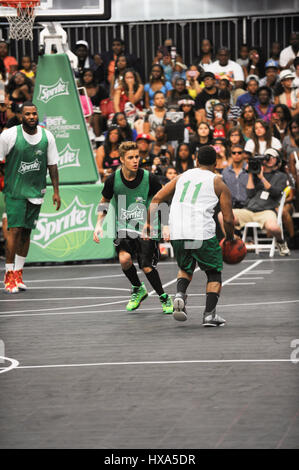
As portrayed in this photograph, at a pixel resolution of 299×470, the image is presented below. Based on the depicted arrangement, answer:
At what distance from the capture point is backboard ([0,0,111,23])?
14484 mm

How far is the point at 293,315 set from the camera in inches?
373

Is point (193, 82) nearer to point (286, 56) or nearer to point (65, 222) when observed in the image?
point (286, 56)

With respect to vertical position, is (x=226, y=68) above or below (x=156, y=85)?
above

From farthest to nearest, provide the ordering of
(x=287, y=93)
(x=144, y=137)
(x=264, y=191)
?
(x=287, y=93) < (x=144, y=137) < (x=264, y=191)

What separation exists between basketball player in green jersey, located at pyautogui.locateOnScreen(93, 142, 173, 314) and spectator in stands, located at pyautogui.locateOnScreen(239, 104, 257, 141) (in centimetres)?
786

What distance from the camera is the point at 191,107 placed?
19.0 m

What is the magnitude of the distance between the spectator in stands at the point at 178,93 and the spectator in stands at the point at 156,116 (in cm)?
51

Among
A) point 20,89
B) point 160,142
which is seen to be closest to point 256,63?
point 160,142

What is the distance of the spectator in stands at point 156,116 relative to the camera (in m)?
18.4

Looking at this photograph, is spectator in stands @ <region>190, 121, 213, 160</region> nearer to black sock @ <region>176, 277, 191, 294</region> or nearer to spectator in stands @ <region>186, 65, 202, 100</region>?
spectator in stands @ <region>186, 65, 202, 100</region>

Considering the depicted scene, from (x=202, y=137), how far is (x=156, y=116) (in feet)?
4.39

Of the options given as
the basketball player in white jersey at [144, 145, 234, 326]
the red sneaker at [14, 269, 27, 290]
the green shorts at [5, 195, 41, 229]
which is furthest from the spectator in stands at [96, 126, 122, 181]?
the basketball player in white jersey at [144, 145, 234, 326]

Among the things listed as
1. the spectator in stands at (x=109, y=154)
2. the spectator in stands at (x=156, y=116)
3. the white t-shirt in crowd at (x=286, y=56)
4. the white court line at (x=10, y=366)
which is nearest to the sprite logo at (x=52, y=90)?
the spectator in stands at (x=109, y=154)
